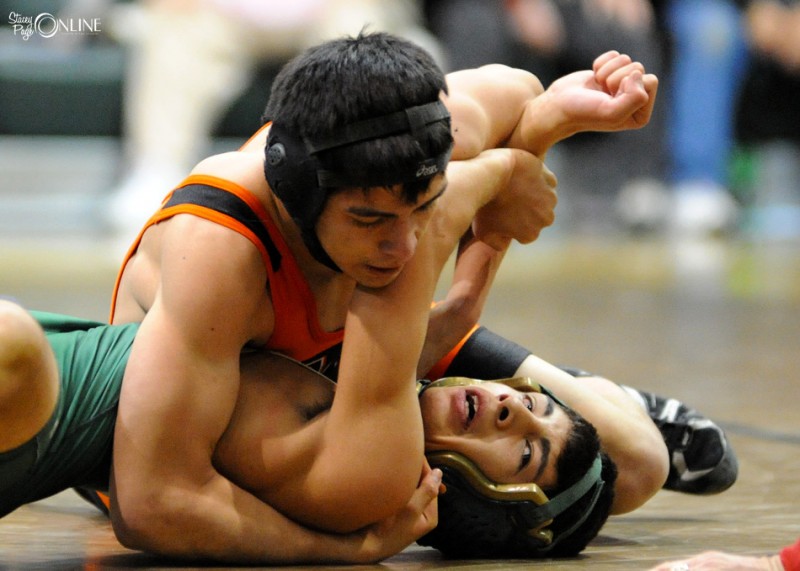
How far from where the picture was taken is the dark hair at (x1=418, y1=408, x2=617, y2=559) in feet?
7.41

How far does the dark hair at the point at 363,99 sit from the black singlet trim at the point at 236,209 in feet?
0.47

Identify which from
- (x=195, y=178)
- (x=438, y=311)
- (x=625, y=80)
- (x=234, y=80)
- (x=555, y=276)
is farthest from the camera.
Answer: (x=234, y=80)

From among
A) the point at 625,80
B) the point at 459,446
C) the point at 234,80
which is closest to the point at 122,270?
the point at 459,446

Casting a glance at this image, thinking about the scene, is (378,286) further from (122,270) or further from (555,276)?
(555,276)

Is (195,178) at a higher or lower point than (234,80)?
higher

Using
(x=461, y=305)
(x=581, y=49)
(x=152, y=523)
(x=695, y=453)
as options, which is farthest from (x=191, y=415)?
(x=581, y=49)

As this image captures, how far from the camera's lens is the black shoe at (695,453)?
272 centimetres

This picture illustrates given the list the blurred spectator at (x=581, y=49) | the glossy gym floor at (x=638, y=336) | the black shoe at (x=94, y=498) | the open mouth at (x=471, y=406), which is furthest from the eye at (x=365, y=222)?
the blurred spectator at (x=581, y=49)

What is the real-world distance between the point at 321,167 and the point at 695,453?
114cm

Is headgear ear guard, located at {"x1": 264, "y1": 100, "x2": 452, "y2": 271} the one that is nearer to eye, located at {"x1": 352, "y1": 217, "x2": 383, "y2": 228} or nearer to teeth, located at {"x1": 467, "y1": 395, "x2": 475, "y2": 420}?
eye, located at {"x1": 352, "y1": 217, "x2": 383, "y2": 228}

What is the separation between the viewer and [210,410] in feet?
6.73

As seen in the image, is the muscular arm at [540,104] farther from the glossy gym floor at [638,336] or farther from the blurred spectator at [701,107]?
the blurred spectator at [701,107]

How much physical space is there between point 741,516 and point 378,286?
3.01ft

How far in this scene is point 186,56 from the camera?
9.73m
